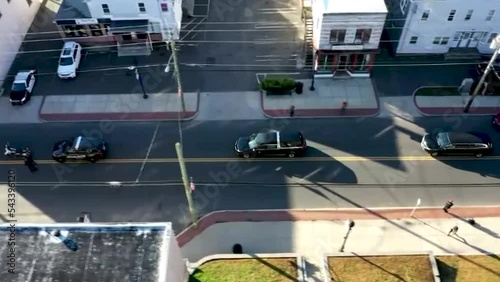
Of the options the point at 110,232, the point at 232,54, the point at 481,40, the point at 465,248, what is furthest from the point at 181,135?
the point at 481,40

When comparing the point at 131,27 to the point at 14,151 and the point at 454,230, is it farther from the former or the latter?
the point at 454,230

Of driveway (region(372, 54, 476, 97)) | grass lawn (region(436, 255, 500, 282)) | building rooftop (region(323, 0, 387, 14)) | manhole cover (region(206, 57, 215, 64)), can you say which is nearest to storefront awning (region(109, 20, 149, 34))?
manhole cover (region(206, 57, 215, 64))

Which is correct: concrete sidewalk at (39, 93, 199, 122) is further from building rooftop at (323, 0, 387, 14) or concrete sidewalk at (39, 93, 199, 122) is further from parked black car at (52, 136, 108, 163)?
building rooftop at (323, 0, 387, 14)

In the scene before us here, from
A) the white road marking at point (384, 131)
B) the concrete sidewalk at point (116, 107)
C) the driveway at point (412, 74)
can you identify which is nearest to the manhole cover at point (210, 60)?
the concrete sidewalk at point (116, 107)

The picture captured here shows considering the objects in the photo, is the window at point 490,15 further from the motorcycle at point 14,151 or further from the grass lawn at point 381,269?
the motorcycle at point 14,151

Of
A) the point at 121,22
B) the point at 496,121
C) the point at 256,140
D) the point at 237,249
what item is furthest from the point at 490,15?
the point at 121,22

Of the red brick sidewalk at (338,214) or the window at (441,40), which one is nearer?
the red brick sidewalk at (338,214)

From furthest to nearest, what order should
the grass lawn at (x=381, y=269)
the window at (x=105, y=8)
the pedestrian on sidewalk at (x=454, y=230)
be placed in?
the window at (x=105, y=8), the pedestrian on sidewalk at (x=454, y=230), the grass lawn at (x=381, y=269)

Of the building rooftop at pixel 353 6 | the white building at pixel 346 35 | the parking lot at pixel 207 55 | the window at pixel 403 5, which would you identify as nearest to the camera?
the building rooftop at pixel 353 6
